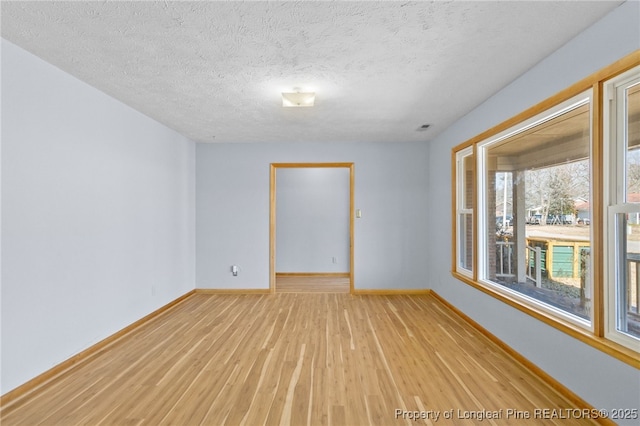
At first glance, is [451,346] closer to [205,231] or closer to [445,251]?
[445,251]

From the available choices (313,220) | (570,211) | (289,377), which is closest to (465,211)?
(570,211)

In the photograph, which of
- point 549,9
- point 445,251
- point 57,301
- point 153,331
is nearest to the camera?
point 549,9

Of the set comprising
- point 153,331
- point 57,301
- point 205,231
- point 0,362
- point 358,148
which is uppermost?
point 358,148

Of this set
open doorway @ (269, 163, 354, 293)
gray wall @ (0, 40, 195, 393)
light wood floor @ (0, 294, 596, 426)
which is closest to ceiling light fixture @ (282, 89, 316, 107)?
gray wall @ (0, 40, 195, 393)

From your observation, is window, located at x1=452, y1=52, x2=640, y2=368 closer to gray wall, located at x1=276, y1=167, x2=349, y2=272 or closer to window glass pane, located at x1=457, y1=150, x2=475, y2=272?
window glass pane, located at x1=457, y1=150, x2=475, y2=272

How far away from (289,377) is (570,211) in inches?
97.3

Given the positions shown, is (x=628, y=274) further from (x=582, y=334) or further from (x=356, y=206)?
(x=356, y=206)

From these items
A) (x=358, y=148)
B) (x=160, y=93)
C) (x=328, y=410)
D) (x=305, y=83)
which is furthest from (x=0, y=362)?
(x=358, y=148)

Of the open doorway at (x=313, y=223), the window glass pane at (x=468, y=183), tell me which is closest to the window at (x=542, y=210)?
the window glass pane at (x=468, y=183)

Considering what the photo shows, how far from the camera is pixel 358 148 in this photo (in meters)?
4.89

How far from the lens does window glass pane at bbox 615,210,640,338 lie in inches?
66.0

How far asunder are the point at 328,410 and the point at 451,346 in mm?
1524

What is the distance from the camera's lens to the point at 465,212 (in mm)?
3723

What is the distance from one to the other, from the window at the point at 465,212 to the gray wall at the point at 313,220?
112 inches
